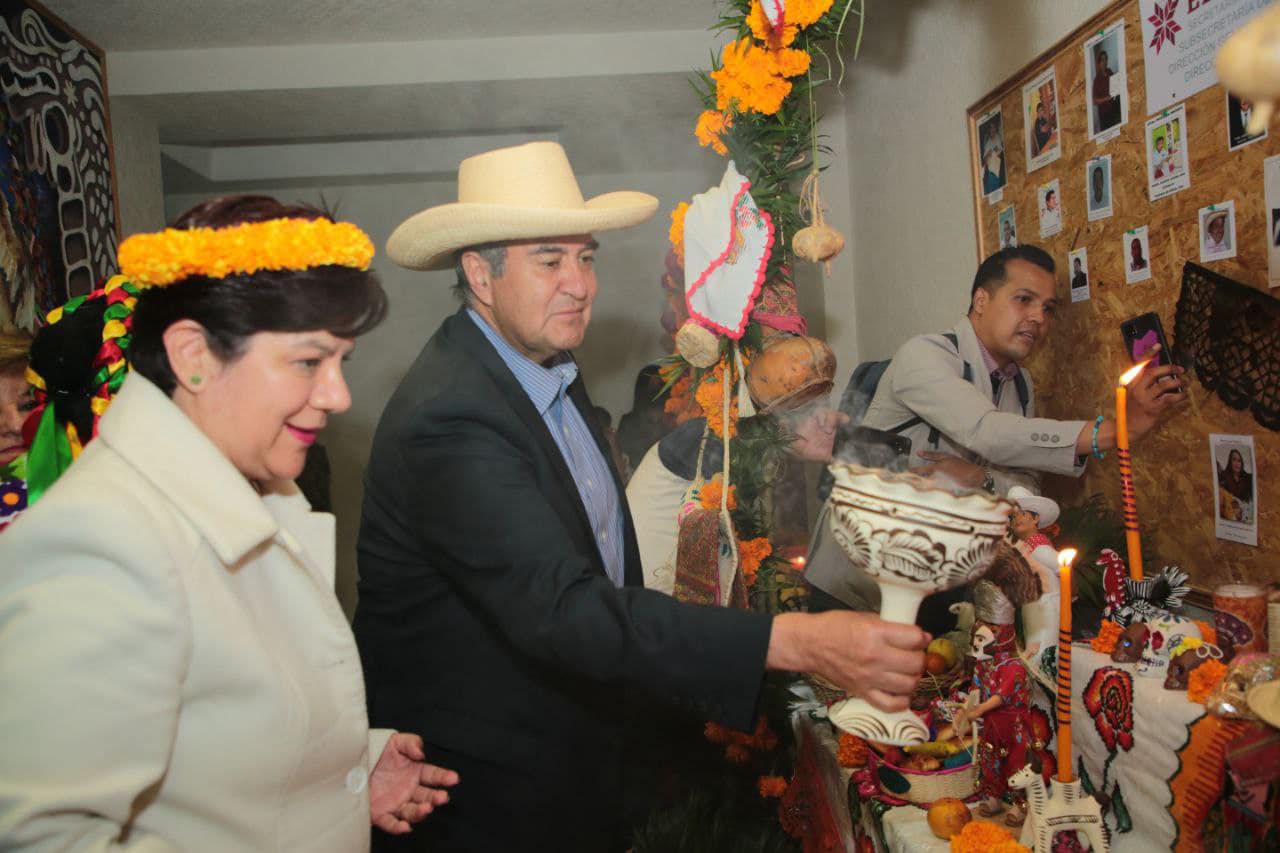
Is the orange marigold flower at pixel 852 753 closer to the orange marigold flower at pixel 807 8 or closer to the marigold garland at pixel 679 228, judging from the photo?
the marigold garland at pixel 679 228

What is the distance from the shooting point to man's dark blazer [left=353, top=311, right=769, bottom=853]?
1.33m

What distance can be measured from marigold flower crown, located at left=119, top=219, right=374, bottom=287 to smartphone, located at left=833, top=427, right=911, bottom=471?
140 centimetres

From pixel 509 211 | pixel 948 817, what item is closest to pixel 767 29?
pixel 509 211

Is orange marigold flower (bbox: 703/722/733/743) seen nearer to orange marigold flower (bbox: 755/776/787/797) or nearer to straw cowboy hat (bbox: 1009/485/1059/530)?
orange marigold flower (bbox: 755/776/787/797)

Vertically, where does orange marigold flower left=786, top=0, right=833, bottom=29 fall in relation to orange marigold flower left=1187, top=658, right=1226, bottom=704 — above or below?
above

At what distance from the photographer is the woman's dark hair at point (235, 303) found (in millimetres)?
1141

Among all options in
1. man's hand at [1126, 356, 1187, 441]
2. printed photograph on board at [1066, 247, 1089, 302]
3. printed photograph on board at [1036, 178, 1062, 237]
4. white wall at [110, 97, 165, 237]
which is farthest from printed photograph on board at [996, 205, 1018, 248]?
white wall at [110, 97, 165, 237]

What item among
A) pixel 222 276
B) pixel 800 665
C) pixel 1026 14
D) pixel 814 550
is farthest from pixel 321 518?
pixel 1026 14

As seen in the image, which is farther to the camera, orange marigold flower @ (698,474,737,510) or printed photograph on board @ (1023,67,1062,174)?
printed photograph on board @ (1023,67,1062,174)

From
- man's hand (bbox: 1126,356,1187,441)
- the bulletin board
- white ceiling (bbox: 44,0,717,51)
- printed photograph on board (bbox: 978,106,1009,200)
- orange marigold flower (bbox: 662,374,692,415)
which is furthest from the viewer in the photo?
white ceiling (bbox: 44,0,717,51)

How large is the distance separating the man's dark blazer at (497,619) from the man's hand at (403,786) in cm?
14

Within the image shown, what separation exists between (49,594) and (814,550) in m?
2.29

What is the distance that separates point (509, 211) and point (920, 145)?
2697 millimetres

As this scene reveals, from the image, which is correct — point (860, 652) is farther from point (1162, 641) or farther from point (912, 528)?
point (1162, 641)
